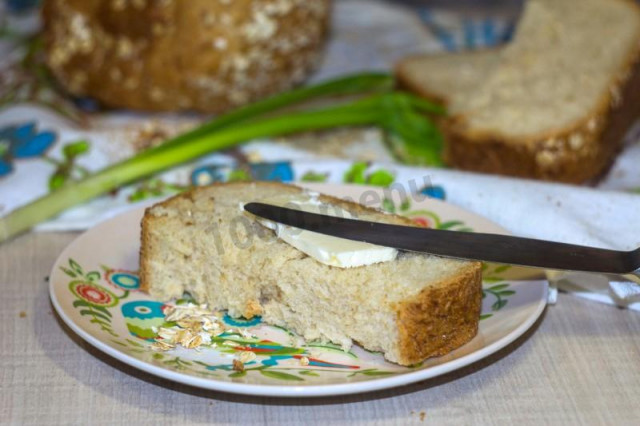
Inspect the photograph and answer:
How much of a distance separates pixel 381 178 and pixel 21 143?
4.55 feet

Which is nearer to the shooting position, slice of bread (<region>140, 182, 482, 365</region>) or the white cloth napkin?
slice of bread (<region>140, 182, 482, 365</region>)

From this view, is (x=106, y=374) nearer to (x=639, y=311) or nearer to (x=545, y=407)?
(x=545, y=407)

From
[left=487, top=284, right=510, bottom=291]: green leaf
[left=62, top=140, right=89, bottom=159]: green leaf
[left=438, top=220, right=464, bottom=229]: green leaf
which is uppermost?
[left=487, top=284, right=510, bottom=291]: green leaf

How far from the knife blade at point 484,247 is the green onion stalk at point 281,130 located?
42.8 inches

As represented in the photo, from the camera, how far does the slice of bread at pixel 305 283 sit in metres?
1.69

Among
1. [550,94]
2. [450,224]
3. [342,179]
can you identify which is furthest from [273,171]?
[550,94]

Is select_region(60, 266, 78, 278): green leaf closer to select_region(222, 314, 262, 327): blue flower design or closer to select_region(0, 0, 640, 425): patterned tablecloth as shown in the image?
select_region(0, 0, 640, 425): patterned tablecloth

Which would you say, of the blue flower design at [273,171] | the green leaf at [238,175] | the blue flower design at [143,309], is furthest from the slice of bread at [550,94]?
the blue flower design at [143,309]

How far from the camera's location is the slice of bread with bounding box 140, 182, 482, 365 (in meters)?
1.69

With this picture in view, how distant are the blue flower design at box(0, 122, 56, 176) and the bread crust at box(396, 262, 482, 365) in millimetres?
1768

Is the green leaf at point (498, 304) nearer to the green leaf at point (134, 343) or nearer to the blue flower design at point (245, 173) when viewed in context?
the green leaf at point (134, 343)

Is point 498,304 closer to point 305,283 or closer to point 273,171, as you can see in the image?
point 305,283

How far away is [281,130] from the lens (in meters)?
3.01

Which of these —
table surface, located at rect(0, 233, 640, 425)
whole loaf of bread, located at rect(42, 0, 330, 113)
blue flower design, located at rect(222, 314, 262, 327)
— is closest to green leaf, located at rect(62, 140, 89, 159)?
whole loaf of bread, located at rect(42, 0, 330, 113)
